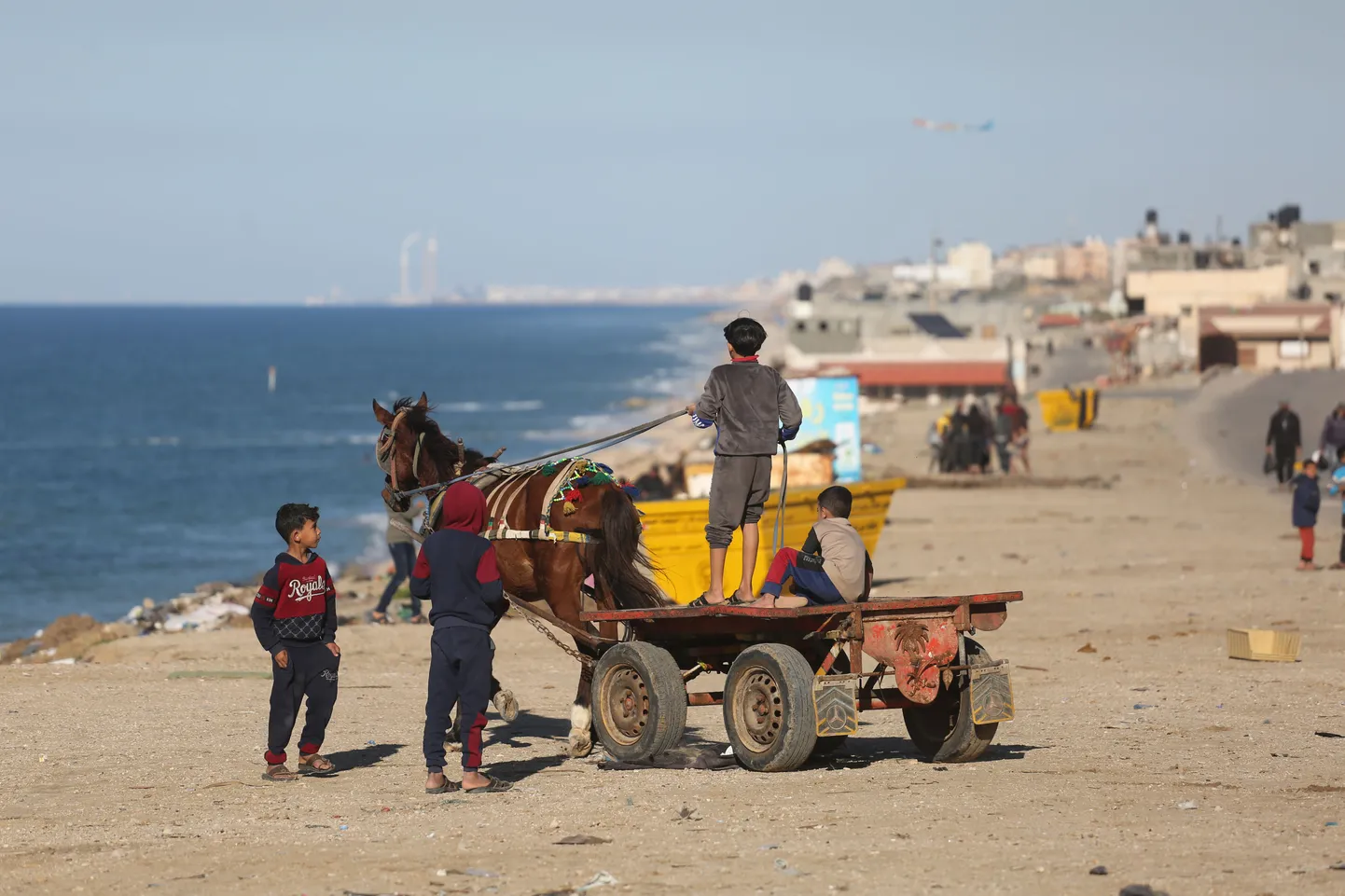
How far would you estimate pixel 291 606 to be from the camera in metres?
10.6

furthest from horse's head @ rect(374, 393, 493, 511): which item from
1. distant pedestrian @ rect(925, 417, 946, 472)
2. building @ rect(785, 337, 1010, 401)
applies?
building @ rect(785, 337, 1010, 401)

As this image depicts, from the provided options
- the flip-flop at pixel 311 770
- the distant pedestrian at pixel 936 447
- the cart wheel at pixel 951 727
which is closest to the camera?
the cart wheel at pixel 951 727

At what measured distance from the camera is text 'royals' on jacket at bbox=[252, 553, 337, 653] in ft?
34.6

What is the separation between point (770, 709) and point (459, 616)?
5.98ft

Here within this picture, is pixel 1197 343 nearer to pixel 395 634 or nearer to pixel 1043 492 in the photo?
pixel 1043 492

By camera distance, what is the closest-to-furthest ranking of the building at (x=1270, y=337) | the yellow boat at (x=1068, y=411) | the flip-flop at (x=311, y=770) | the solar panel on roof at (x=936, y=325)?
the flip-flop at (x=311, y=770)
the yellow boat at (x=1068, y=411)
the building at (x=1270, y=337)
the solar panel on roof at (x=936, y=325)

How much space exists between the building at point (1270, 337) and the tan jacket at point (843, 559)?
87076 mm

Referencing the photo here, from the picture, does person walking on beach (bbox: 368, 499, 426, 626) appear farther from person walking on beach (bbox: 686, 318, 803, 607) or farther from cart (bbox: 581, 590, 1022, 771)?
person walking on beach (bbox: 686, 318, 803, 607)

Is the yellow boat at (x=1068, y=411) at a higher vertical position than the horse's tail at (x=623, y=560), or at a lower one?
higher

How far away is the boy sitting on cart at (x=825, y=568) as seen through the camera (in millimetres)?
10516

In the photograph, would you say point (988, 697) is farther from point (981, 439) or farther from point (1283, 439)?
point (981, 439)

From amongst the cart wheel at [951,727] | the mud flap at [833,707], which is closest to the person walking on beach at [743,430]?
the mud flap at [833,707]

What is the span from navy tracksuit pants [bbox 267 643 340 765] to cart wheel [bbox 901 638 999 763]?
346cm

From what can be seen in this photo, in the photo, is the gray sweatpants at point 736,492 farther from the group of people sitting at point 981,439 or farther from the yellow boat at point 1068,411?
the yellow boat at point 1068,411
